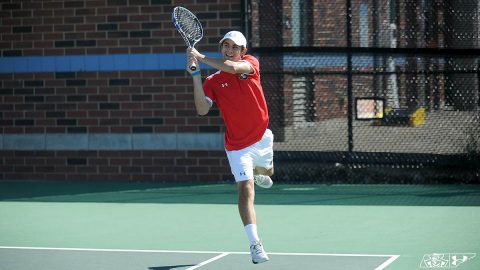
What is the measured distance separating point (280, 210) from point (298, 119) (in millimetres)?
2993

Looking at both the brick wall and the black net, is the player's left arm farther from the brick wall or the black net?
the brick wall

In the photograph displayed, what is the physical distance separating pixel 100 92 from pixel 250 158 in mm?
7651

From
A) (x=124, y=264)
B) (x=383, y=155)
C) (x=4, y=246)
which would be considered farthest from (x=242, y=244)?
(x=383, y=155)

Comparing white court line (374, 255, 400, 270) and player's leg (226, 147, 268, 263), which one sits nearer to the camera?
white court line (374, 255, 400, 270)

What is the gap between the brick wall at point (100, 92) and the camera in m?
15.6

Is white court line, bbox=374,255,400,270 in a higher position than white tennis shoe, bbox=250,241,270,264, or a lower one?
lower

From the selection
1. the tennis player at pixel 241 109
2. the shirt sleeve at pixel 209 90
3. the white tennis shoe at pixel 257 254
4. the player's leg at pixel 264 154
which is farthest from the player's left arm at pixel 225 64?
the white tennis shoe at pixel 257 254

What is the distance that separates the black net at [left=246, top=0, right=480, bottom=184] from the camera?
14.5 meters

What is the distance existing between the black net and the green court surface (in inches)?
21.3

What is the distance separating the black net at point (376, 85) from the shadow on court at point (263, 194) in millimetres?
504

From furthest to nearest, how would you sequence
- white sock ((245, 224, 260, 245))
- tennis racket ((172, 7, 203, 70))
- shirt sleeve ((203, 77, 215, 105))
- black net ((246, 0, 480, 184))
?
A: black net ((246, 0, 480, 184)) → tennis racket ((172, 7, 203, 70)) → shirt sleeve ((203, 77, 215, 105)) → white sock ((245, 224, 260, 245))

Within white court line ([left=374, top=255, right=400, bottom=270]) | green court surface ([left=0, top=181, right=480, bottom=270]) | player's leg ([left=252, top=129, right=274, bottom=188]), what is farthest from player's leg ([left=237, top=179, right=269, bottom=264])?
white court line ([left=374, top=255, right=400, bottom=270])

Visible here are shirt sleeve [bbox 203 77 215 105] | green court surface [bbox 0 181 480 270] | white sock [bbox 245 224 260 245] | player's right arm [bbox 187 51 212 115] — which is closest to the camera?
white sock [bbox 245 224 260 245]

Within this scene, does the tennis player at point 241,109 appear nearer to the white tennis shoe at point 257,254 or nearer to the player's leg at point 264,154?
the player's leg at point 264,154
